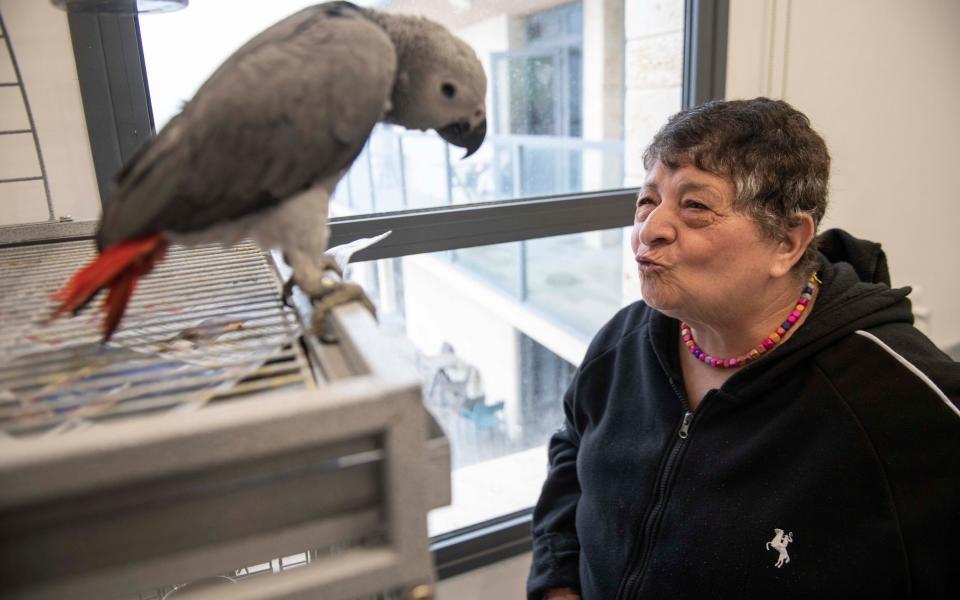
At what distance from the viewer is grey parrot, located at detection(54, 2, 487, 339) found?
47 centimetres

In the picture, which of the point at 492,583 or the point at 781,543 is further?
the point at 492,583

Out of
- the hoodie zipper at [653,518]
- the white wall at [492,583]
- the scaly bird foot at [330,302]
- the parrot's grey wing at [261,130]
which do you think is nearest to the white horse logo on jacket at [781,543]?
the hoodie zipper at [653,518]

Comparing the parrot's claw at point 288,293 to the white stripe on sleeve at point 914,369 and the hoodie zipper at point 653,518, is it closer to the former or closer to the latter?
the hoodie zipper at point 653,518

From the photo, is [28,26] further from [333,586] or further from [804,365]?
[804,365]

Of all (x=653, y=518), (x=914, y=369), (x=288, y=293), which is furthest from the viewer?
(x=653, y=518)

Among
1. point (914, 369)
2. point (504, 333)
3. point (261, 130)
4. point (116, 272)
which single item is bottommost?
point (504, 333)

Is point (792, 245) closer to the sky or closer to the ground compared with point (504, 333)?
closer to the sky

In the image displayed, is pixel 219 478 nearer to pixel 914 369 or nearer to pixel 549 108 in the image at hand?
pixel 914 369

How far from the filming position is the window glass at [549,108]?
5.29 ft

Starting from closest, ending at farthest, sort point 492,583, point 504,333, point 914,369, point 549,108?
point 914,369 → point 492,583 → point 549,108 → point 504,333

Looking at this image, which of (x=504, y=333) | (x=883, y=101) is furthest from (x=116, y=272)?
(x=883, y=101)

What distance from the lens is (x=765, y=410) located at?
89cm

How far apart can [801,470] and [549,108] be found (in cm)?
129

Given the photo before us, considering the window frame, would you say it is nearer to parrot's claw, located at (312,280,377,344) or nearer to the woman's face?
the woman's face
